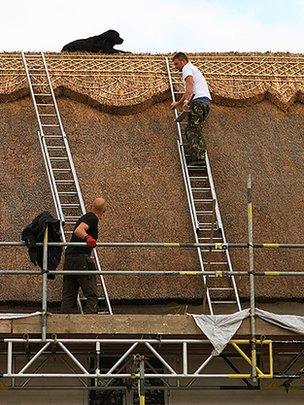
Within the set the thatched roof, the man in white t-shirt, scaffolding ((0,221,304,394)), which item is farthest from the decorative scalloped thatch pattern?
scaffolding ((0,221,304,394))

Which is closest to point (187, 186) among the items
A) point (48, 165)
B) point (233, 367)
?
point (48, 165)

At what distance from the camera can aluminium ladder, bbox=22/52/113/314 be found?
14.0 metres

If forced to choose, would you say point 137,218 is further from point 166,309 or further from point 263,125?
point 263,125

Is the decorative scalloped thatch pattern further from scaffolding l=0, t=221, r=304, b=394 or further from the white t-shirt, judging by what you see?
scaffolding l=0, t=221, r=304, b=394

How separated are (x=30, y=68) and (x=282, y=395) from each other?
19.1 feet

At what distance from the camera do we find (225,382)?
517 inches

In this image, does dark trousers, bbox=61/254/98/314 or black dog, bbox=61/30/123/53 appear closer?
dark trousers, bbox=61/254/98/314

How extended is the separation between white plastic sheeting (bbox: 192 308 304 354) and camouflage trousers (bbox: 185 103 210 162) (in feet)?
10.8

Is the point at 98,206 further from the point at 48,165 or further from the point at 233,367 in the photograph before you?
the point at 233,367

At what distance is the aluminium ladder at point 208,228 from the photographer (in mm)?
13203

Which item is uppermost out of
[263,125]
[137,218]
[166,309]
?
[263,125]

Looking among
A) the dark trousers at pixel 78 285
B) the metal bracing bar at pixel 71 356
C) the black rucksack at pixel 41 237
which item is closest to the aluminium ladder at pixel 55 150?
the dark trousers at pixel 78 285

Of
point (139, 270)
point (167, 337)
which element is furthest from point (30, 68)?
point (167, 337)

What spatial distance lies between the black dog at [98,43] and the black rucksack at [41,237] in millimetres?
5912
